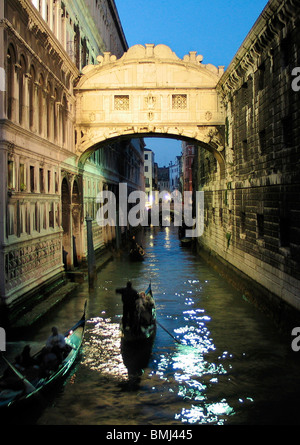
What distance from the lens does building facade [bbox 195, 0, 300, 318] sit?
11.2 m

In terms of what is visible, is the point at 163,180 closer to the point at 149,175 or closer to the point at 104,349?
the point at 149,175

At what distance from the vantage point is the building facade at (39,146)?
11258 millimetres

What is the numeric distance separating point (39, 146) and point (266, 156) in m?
7.21

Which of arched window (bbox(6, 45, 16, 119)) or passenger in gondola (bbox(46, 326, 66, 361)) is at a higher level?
arched window (bbox(6, 45, 16, 119))

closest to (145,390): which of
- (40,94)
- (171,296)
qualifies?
(171,296)

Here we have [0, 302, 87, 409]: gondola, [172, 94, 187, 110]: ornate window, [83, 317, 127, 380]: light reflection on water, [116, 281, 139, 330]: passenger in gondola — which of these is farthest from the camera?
[172, 94, 187, 110]: ornate window

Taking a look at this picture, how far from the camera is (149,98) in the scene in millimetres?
19969

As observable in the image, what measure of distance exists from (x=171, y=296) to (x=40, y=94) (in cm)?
894

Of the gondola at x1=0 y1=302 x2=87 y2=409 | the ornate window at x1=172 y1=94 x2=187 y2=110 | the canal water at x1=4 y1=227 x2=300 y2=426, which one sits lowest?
the canal water at x1=4 y1=227 x2=300 y2=426

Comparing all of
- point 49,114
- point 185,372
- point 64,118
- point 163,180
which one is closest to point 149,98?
point 64,118

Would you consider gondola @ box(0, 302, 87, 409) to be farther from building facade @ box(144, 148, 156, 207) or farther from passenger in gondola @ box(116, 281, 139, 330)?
building facade @ box(144, 148, 156, 207)

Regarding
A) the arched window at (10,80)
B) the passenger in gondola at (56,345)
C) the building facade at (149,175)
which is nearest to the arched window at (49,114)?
the arched window at (10,80)

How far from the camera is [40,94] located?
1501 cm

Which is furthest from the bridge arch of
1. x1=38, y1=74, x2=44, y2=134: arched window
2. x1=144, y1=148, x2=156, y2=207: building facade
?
x1=144, y1=148, x2=156, y2=207: building facade
